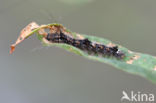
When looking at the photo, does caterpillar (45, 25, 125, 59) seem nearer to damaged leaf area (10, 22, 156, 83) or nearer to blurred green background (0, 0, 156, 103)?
damaged leaf area (10, 22, 156, 83)

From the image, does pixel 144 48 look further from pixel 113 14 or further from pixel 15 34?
pixel 15 34

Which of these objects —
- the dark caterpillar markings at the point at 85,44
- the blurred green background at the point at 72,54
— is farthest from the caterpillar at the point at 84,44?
the blurred green background at the point at 72,54

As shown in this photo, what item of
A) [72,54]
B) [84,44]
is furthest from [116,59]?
[72,54]

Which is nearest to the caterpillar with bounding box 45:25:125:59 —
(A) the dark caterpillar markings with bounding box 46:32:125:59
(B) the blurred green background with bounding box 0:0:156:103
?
(A) the dark caterpillar markings with bounding box 46:32:125:59

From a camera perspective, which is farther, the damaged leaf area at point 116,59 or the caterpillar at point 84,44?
the caterpillar at point 84,44

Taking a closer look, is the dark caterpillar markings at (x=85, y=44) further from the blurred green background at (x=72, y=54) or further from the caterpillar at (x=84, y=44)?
the blurred green background at (x=72, y=54)

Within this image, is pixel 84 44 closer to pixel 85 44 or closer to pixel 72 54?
pixel 85 44

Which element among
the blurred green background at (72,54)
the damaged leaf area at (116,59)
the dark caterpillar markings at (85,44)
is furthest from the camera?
the blurred green background at (72,54)

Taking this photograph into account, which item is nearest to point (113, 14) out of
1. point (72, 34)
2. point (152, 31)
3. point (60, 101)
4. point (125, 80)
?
point (152, 31)
